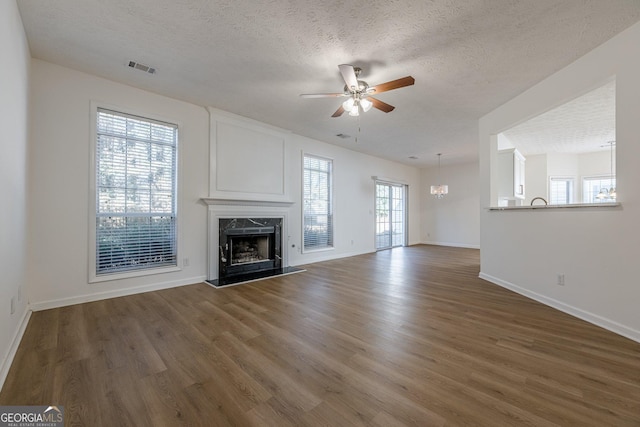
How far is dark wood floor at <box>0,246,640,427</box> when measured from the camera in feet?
4.74

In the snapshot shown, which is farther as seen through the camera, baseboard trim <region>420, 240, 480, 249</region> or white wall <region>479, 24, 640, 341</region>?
baseboard trim <region>420, 240, 480, 249</region>

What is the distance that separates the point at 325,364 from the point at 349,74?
2644 mm

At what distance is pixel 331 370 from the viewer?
1.84 meters

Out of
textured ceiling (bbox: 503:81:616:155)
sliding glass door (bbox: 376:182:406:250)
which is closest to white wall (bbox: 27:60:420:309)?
sliding glass door (bbox: 376:182:406:250)

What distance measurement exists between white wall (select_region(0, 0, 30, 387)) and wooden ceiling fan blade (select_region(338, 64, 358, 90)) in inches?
100

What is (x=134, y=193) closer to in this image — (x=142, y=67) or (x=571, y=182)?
(x=142, y=67)

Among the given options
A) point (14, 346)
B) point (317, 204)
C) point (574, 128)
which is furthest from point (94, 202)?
point (574, 128)

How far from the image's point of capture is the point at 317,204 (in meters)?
6.31

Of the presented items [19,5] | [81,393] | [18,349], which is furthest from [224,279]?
[19,5]

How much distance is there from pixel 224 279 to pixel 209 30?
→ 341 cm

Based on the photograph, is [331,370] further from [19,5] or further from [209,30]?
[19,5]

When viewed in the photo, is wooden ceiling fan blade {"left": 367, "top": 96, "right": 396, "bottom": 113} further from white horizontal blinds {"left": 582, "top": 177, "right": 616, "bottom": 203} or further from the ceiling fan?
white horizontal blinds {"left": 582, "top": 177, "right": 616, "bottom": 203}

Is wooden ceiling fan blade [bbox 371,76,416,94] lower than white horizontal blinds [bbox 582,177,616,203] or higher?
higher

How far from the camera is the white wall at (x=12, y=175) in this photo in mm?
1855
